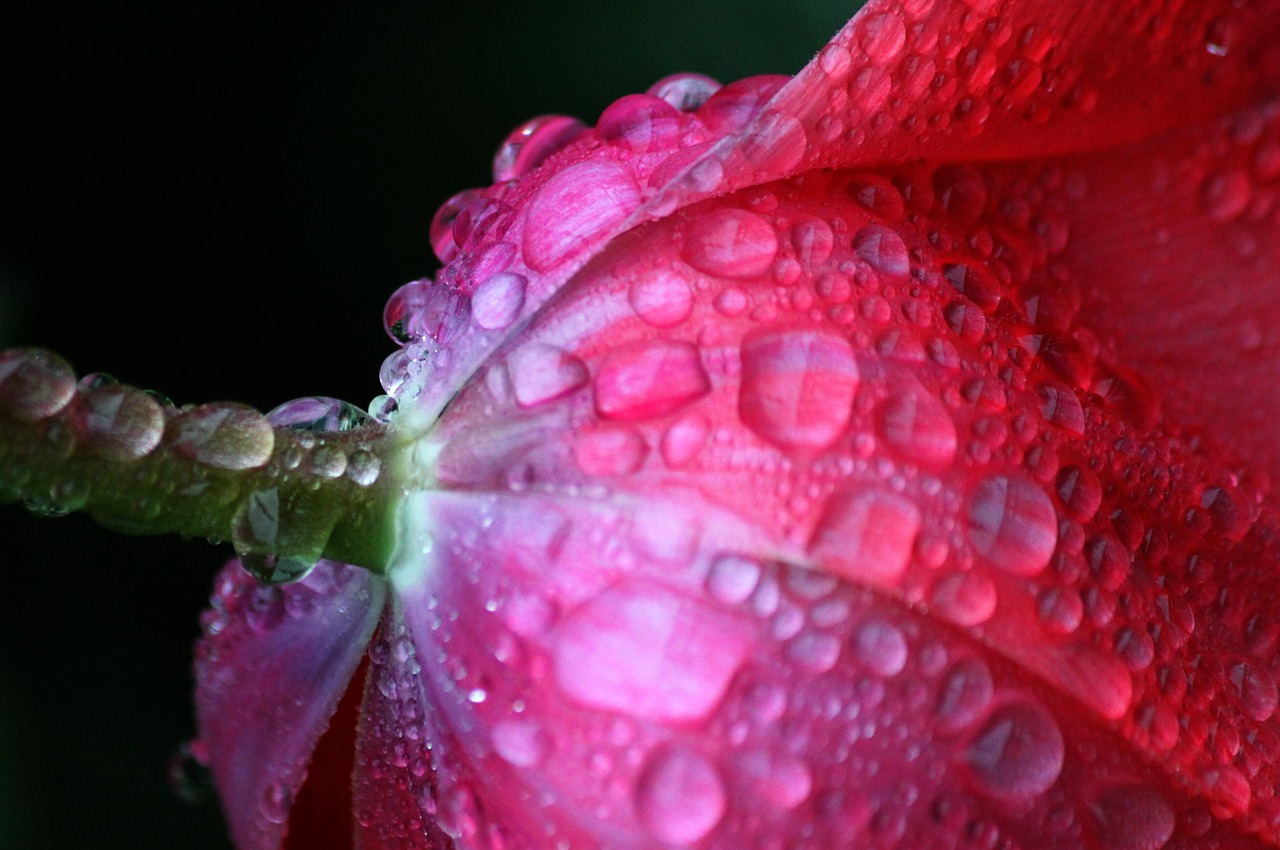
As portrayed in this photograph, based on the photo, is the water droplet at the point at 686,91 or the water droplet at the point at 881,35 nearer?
the water droplet at the point at 881,35

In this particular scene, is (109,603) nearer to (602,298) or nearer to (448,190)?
(448,190)

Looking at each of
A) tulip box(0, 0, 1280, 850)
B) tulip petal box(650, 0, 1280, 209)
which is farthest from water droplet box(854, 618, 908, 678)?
tulip petal box(650, 0, 1280, 209)

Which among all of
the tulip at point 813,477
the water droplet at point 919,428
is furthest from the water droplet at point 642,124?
the water droplet at point 919,428

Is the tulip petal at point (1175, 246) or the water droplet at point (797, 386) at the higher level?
the water droplet at point (797, 386)

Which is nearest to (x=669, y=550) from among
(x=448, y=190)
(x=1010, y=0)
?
(x=1010, y=0)

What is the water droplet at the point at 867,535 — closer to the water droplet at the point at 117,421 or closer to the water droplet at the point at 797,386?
the water droplet at the point at 797,386

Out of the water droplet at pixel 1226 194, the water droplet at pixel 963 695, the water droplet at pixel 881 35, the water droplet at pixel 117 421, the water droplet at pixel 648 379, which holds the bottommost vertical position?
the water droplet at pixel 963 695
